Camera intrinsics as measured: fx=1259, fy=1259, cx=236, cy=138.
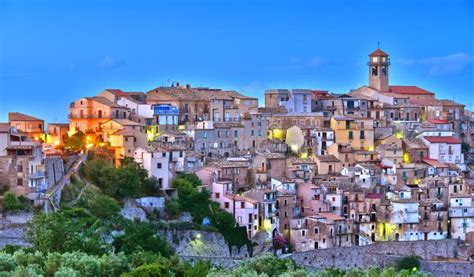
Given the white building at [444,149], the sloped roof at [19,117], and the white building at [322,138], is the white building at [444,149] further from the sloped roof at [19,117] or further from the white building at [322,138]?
the sloped roof at [19,117]

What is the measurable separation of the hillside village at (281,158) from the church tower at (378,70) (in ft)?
13.5

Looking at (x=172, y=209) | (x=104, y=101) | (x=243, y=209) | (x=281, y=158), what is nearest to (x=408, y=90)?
(x=281, y=158)

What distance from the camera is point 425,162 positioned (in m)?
44.1

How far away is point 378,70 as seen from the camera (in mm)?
54281

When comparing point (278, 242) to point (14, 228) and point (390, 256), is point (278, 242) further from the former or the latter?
point (14, 228)

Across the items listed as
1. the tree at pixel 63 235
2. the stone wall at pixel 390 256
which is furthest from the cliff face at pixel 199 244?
the tree at pixel 63 235

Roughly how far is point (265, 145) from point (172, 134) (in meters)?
3.57

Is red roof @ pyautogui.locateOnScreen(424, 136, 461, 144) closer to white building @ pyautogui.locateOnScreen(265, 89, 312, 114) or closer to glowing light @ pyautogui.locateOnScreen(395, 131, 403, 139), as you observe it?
glowing light @ pyautogui.locateOnScreen(395, 131, 403, 139)

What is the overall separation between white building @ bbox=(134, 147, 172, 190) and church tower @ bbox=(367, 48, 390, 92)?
17902 mm

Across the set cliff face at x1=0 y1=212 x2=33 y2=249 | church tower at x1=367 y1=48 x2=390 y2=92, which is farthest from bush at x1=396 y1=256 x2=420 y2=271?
church tower at x1=367 y1=48 x2=390 y2=92

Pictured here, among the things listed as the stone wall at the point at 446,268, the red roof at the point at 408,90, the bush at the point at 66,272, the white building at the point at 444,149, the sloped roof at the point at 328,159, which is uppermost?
the red roof at the point at 408,90

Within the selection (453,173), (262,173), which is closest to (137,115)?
(262,173)

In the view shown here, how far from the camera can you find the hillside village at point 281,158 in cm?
3775

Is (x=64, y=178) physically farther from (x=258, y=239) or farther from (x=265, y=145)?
(x=265, y=145)
